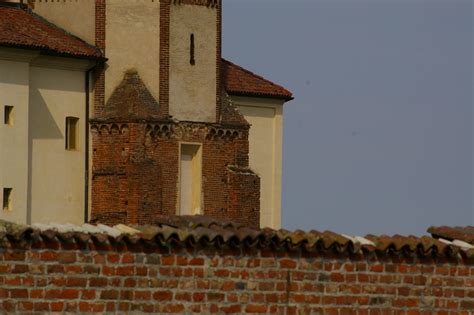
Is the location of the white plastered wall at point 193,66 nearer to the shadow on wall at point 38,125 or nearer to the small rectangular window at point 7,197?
the shadow on wall at point 38,125

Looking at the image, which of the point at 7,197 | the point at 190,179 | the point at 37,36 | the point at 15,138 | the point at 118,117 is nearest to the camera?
the point at 7,197

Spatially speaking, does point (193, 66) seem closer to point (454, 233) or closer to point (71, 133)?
point (71, 133)

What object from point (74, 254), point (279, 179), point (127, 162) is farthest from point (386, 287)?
point (279, 179)

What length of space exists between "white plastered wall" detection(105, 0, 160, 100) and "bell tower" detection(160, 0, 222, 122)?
214mm

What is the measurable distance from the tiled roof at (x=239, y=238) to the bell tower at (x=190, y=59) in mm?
31645

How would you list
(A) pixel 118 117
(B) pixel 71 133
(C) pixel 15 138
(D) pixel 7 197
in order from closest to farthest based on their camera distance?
(D) pixel 7 197 < (C) pixel 15 138 < (A) pixel 118 117 < (B) pixel 71 133

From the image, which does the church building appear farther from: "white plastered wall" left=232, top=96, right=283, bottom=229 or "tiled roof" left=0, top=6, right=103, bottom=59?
"white plastered wall" left=232, top=96, right=283, bottom=229

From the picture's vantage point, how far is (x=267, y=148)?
203 feet

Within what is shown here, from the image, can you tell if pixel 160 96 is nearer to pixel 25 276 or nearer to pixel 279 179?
pixel 279 179

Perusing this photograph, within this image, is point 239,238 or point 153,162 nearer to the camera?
point 239,238

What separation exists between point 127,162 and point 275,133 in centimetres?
824

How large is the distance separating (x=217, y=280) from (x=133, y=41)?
109 ft

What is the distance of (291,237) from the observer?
23.4 meters

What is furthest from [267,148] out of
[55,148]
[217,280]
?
[217,280]
